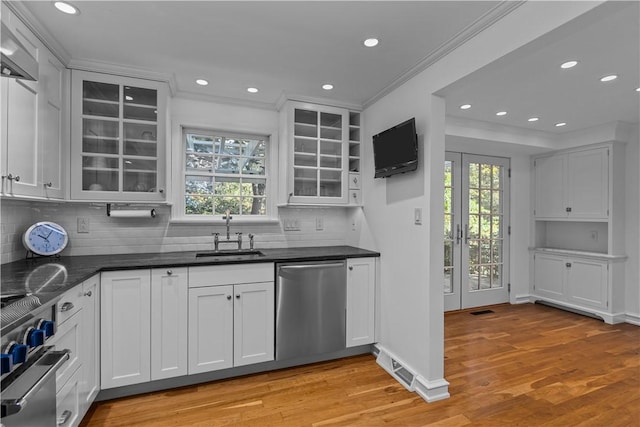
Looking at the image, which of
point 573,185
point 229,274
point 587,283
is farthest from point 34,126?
point 587,283

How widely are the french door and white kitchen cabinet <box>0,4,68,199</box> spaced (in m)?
4.13

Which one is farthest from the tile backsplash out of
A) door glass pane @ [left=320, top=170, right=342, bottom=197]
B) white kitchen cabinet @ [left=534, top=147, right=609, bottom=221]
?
white kitchen cabinet @ [left=534, top=147, right=609, bottom=221]

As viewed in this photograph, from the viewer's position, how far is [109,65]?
2.39m

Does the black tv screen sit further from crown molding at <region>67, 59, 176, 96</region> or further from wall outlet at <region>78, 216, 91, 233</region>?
wall outlet at <region>78, 216, 91, 233</region>

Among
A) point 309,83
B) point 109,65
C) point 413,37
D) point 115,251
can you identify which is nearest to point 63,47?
point 109,65

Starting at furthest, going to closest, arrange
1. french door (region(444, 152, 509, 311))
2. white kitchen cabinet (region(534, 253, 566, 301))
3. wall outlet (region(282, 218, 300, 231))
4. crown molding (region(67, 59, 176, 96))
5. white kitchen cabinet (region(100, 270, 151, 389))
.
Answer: white kitchen cabinet (region(534, 253, 566, 301)) → french door (region(444, 152, 509, 311)) → wall outlet (region(282, 218, 300, 231)) → crown molding (region(67, 59, 176, 96)) → white kitchen cabinet (region(100, 270, 151, 389))

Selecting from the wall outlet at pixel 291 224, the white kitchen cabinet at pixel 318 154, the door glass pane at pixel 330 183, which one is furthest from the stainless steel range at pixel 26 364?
the door glass pane at pixel 330 183

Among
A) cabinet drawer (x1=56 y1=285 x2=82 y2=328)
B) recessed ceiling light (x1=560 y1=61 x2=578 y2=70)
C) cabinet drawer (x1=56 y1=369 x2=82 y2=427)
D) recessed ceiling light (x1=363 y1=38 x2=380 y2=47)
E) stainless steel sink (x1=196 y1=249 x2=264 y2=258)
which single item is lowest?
cabinet drawer (x1=56 y1=369 x2=82 y2=427)

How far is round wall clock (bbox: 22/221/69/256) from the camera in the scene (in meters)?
2.23

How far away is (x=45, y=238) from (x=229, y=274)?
1371mm

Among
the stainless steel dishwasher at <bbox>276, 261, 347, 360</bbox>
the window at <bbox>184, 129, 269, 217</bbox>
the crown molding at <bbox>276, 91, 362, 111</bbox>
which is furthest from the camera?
the window at <bbox>184, 129, 269, 217</bbox>

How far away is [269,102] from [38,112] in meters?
1.82

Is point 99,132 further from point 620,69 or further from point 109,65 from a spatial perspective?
point 620,69

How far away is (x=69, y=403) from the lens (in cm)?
167
